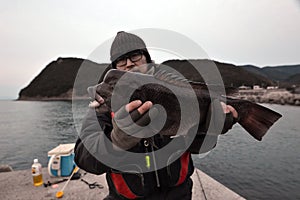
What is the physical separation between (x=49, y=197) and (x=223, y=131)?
4400 millimetres

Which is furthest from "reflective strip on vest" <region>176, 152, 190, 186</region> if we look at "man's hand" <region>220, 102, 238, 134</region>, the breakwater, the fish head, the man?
the breakwater

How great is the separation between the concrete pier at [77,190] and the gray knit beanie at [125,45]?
142 inches

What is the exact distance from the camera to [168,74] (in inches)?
86.0

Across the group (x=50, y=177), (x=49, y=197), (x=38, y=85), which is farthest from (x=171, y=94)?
(x=38, y=85)

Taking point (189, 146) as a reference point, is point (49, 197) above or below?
below

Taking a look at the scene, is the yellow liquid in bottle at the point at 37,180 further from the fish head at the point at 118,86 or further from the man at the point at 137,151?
the fish head at the point at 118,86

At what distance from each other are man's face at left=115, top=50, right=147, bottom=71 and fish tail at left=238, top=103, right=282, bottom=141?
126 cm

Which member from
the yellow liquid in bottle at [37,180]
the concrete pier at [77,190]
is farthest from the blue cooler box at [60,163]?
the yellow liquid in bottle at [37,180]

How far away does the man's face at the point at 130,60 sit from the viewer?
7.67 feet

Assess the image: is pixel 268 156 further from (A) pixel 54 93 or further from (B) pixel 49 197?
(A) pixel 54 93

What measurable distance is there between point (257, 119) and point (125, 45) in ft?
5.50

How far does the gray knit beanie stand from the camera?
243cm

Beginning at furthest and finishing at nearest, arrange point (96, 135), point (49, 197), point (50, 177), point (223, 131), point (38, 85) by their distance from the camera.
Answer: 1. point (38, 85)
2. point (50, 177)
3. point (49, 197)
4. point (223, 131)
5. point (96, 135)

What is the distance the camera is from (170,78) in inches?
86.7
